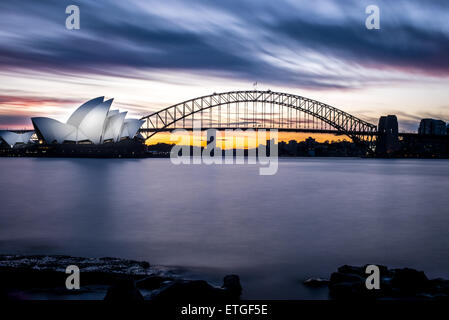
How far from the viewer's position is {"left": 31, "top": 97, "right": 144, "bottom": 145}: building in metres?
64.4

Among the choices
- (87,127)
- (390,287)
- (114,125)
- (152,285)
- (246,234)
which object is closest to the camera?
(390,287)

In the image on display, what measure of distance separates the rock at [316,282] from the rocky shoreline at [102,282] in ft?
3.36

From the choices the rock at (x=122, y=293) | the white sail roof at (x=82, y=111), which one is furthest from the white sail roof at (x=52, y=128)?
the rock at (x=122, y=293)

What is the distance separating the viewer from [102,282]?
521 cm

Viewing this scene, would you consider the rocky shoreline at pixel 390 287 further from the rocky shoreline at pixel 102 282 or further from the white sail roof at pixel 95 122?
the white sail roof at pixel 95 122

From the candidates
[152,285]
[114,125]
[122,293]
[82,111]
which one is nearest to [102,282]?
[152,285]

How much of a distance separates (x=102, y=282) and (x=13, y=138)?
10518cm

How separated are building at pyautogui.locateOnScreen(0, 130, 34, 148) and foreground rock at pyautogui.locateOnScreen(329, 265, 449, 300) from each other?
105 metres

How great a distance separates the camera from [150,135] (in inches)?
3031

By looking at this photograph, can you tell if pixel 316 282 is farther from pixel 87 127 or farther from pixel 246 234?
pixel 87 127

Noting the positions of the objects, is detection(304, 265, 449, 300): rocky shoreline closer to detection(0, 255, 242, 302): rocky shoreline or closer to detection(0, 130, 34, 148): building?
detection(0, 255, 242, 302): rocky shoreline

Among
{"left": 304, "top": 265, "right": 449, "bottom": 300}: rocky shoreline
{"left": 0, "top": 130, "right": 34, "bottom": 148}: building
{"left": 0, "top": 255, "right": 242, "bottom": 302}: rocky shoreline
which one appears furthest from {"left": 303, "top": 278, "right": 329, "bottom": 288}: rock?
{"left": 0, "top": 130, "right": 34, "bottom": 148}: building

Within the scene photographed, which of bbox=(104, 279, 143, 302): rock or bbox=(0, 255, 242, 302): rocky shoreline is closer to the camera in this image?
bbox=(104, 279, 143, 302): rock
